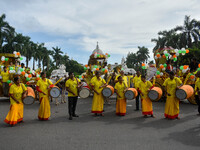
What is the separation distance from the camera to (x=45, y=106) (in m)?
6.04

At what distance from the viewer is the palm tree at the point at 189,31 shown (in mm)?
28950

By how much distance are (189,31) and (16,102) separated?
30506 millimetres

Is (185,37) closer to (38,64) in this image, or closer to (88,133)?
(88,133)


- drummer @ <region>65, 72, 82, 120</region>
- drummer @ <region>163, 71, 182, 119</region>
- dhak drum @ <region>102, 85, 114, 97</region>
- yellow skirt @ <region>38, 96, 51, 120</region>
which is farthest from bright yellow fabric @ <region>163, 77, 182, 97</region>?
yellow skirt @ <region>38, 96, 51, 120</region>

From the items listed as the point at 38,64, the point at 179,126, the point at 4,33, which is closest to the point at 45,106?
the point at 179,126

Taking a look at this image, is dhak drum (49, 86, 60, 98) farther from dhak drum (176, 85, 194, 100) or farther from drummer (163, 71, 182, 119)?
dhak drum (176, 85, 194, 100)

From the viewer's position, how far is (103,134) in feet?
15.1

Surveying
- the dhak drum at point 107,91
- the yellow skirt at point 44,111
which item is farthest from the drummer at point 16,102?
the dhak drum at point 107,91

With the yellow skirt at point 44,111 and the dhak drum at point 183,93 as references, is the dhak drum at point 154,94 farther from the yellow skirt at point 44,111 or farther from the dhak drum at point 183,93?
the yellow skirt at point 44,111

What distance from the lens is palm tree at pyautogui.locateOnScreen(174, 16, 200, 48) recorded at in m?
29.0

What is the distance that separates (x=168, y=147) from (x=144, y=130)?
1211 millimetres

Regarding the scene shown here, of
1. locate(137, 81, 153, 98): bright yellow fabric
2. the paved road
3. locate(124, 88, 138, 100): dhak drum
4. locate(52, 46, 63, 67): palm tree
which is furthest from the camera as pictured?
locate(52, 46, 63, 67): palm tree

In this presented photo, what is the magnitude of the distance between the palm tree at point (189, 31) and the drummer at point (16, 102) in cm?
2968

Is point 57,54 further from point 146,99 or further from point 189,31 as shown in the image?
point 146,99
